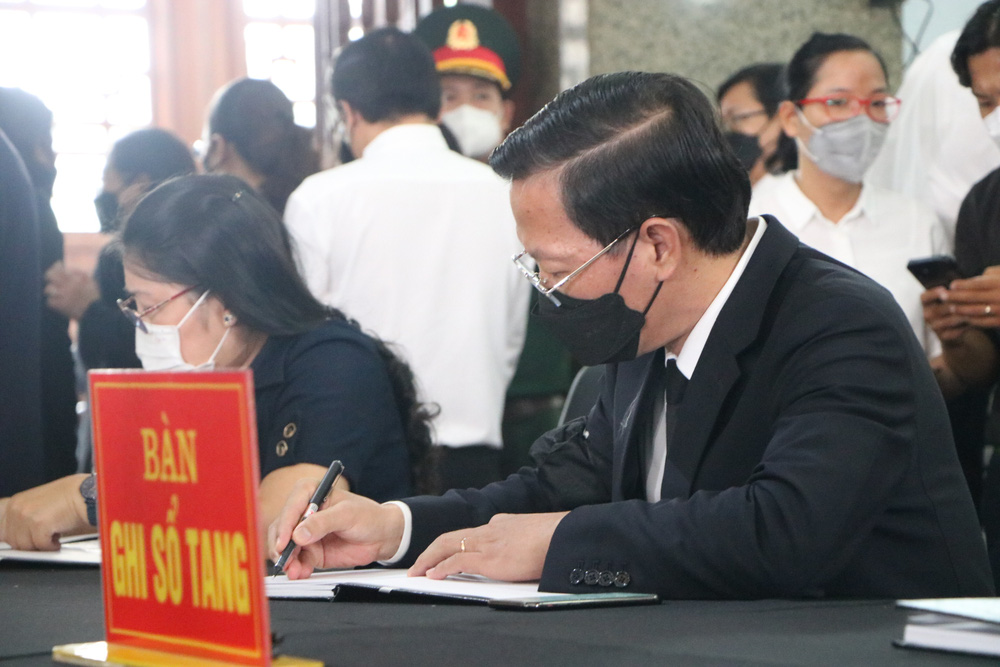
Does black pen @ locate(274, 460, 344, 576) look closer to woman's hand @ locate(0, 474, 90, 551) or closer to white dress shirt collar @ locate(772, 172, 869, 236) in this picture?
woman's hand @ locate(0, 474, 90, 551)

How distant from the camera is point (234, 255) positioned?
6.64 feet

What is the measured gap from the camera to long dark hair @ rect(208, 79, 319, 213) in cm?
303

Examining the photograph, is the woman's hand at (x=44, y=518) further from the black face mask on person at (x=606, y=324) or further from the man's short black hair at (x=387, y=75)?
the man's short black hair at (x=387, y=75)

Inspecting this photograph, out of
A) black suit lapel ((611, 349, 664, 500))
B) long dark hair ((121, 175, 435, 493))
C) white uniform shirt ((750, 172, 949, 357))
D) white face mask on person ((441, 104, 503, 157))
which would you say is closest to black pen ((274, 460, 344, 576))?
black suit lapel ((611, 349, 664, 500))

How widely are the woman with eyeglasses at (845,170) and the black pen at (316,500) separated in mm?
Result: 1606

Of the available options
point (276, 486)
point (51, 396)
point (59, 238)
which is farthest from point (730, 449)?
point (59, 238)

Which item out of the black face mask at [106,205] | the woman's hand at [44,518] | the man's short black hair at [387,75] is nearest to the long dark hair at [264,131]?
the man's short black hair at [387,75]

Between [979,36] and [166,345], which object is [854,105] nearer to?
[979,36]

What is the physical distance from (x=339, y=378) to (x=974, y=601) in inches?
47.5

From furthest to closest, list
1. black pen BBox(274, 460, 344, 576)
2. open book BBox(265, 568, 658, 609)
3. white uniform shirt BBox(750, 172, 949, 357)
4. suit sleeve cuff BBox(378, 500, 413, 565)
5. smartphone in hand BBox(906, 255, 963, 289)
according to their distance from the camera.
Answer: white uniform shirt BBox(750, 172, 949, 357), smartphone in hand BBox(906, 255, 963, 289), suit sleeve cuff BBox(378, 500, 413, 565), black pen BBox(274, 460, 344, 576), open book BBox(265, 568, 658, 609)

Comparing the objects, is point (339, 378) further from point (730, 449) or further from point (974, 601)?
point (974, 601)

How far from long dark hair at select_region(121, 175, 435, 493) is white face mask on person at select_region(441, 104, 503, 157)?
53.8 inches

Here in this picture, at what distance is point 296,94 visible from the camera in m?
9.62

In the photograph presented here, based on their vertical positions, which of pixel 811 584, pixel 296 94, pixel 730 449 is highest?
pixel 296 94
